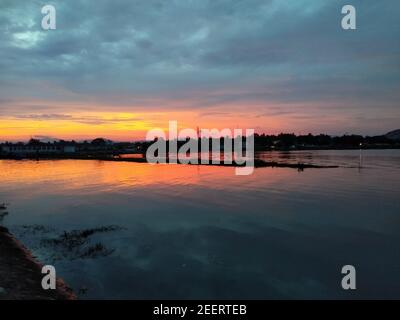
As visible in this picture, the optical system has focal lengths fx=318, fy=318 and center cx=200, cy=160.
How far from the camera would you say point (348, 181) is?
50.9 meters

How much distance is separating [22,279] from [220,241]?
1165 cm

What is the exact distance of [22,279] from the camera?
13438mm

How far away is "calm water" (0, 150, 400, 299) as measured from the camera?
575 inches

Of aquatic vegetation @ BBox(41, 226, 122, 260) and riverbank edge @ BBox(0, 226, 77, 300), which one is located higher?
riverbank edge @ BBox(0, 226, 77, 300)

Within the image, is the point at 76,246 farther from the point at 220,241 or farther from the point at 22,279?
the point at 220,241

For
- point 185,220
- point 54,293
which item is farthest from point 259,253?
point 54,293

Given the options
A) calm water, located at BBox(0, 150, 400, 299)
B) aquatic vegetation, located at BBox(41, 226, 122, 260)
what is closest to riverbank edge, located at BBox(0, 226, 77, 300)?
calm water, located at BBox(0, 150, 400, 299)

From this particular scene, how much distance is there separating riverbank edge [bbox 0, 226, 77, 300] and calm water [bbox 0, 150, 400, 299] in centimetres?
81

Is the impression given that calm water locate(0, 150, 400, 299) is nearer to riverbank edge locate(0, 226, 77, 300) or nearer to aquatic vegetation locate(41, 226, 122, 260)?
→ aquatic vegetation locate(41, 226, 122, 260)

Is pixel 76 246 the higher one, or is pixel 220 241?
pixel 76 246

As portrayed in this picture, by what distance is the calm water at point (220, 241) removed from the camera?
575 inches

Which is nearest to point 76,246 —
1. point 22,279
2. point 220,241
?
point 22,279
